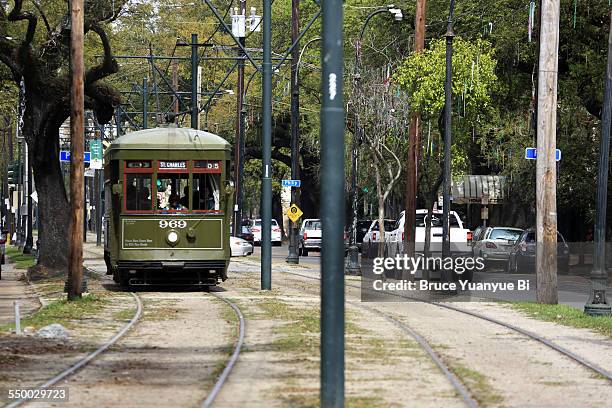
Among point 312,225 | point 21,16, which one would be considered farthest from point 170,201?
point 312,225

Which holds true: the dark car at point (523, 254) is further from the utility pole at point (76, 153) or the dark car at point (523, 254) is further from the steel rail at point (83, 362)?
the steel rail at point (83, 362)

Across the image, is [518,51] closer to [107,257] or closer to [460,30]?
[460,30]

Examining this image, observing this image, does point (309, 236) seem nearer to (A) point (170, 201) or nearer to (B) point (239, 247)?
(B) point (239, 247)

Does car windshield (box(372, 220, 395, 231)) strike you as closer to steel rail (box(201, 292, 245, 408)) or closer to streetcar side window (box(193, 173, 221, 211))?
streetcar side window (box(193, 173, 221, 211))

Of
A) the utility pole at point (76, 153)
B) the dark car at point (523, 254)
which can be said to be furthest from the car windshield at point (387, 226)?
the utility pole at point (76, 153)

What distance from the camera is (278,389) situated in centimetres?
1307

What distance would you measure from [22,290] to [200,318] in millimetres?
10947

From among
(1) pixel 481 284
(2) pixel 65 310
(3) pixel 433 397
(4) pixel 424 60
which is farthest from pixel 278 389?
(4) pixel 424 60

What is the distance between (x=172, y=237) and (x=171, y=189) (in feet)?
3.38

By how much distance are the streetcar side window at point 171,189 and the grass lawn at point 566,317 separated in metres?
7.33

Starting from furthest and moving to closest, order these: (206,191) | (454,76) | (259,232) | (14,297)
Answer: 1. (259,232)
2. (454,76)
3. (14,297)
4. (206,191)

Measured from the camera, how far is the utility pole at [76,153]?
2545 cm

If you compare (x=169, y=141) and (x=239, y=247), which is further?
(x=239, y=247)
